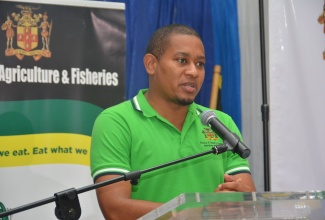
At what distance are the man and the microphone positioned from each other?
38 centimetres

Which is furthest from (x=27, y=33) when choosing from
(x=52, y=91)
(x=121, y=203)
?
(x=121, y=203)

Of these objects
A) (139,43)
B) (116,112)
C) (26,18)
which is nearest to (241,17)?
(139,43)

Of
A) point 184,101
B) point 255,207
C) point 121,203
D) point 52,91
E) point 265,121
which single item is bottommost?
point 121,203

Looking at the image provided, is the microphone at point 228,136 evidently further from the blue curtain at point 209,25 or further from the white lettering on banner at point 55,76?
the blue curtain at point 209,25

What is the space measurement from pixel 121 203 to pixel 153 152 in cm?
32

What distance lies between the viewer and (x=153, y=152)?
2.99m

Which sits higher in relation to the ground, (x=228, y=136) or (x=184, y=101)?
(x=184, y=101)

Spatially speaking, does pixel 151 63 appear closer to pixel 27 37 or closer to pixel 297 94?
pixel 27 37

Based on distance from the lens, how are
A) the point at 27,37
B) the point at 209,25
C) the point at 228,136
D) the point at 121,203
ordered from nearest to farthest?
the point at 228,136 < the point at 121,203 < the point at 27,37 < the point at 209,25

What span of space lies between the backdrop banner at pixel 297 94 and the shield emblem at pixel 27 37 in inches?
64.4

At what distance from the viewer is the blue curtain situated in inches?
184

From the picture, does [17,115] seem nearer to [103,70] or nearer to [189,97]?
[103,70]

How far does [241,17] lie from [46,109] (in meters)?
1.84

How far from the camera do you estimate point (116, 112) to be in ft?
10.1
